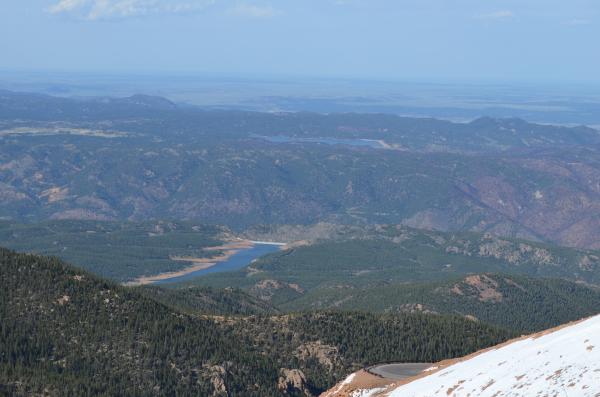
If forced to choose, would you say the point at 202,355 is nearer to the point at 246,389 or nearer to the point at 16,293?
the point at 246,389

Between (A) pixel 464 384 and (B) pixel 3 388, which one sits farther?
(B) pixel 3 388

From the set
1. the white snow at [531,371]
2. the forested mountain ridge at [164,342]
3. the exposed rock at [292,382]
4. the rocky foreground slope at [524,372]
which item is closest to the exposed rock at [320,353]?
the forested mountain ridge at [164,342]

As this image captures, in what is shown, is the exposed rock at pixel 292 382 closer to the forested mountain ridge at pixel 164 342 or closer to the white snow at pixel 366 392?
the forested mountain ridge at pixel 164 342

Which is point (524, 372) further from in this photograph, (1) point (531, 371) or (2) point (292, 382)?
(2) point (292, 382)

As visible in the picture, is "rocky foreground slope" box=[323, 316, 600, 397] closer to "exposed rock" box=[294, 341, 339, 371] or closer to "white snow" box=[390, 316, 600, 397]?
"white snow" box=[390, 316, 600, 397]

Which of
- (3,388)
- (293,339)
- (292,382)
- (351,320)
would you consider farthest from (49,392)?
(351,320)

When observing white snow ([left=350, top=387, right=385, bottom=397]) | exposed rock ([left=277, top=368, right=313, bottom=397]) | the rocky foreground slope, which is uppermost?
the rocky foreground slope

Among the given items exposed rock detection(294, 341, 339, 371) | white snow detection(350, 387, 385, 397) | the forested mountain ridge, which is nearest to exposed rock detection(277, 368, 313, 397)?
the forested mountain ridge
